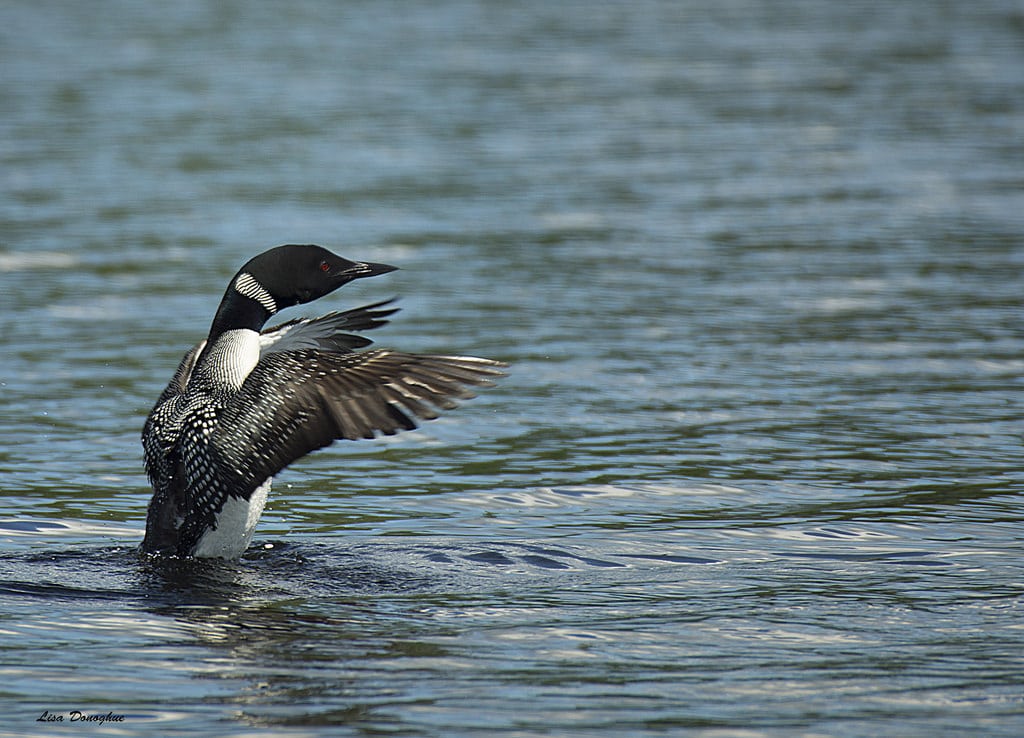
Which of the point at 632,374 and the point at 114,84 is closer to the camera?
the point at 632,374

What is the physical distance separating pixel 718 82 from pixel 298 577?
1586cm

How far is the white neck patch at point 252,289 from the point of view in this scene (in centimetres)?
722

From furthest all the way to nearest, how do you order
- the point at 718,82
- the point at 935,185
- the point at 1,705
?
the point at 718,82
the point at 935,185
the point at 1,705

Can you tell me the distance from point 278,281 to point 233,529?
1049 millimetres

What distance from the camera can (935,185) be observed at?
→ 51.5ft

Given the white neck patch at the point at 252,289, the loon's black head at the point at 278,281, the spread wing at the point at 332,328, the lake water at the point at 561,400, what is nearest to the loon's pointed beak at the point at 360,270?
the loon's black head at the point at 278,281

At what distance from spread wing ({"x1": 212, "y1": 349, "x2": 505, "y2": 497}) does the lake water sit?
1.69 feet

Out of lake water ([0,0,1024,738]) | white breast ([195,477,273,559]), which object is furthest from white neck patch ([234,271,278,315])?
lake water ([0,0,1024,738])

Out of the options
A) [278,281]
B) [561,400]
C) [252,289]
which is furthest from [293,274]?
[561,400]

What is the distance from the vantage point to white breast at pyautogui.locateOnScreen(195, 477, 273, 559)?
7211mm

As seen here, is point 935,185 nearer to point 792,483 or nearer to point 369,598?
point 792,483

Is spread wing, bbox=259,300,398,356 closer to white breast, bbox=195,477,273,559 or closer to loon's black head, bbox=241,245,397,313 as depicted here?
loon's black head, bbox=241,245,397,313

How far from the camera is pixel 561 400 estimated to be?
10055 millimetres

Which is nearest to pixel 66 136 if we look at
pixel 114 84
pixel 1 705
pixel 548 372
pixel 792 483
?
pixel 114 84
